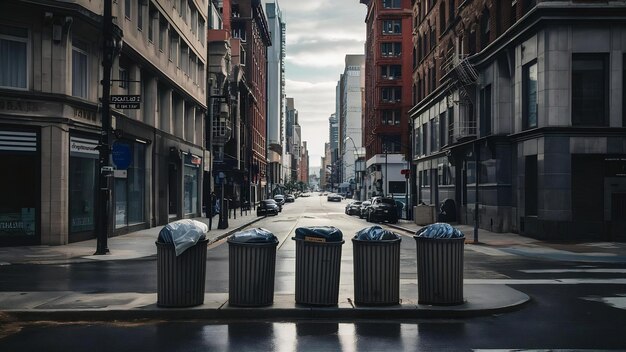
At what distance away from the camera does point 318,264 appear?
9492 millimetres

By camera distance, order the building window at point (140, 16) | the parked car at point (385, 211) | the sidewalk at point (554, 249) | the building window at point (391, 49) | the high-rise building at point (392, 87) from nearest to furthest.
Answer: the sidewalk at point (554, 249) → the building window at point (140, 16) → the parked car at point (385, 211) → the high-rise building at point (392, 87) → the building window at point (391, 49)

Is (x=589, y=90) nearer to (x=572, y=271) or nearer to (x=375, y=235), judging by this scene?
(x=572, y=271)

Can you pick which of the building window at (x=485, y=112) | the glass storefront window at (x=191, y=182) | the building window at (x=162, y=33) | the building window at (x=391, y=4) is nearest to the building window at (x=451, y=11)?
the building window at (x=485, y=112)

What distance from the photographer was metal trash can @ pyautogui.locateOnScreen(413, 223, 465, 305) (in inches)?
379

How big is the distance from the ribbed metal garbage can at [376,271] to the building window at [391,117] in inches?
3016

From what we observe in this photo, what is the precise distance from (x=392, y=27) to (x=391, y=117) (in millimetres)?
12736

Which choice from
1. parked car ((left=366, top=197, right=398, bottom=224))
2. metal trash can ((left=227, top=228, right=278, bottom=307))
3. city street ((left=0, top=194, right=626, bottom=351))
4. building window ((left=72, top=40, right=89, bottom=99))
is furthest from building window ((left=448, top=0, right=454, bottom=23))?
metal trash can ((left=227, top=228, right=278, bottom=307))

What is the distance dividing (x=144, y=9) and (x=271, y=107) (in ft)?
422

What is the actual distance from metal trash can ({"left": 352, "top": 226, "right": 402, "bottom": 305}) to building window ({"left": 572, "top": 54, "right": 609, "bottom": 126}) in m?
18.8

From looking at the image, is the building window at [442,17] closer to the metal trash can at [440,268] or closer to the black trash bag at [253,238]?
the metal trash can at [440,268]

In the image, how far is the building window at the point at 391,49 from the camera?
85.6m

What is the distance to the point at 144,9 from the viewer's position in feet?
97.5

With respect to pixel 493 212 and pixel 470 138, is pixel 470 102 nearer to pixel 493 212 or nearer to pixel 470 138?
pixel 470 138

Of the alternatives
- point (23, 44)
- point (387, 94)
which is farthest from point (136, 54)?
point (387, 94)
